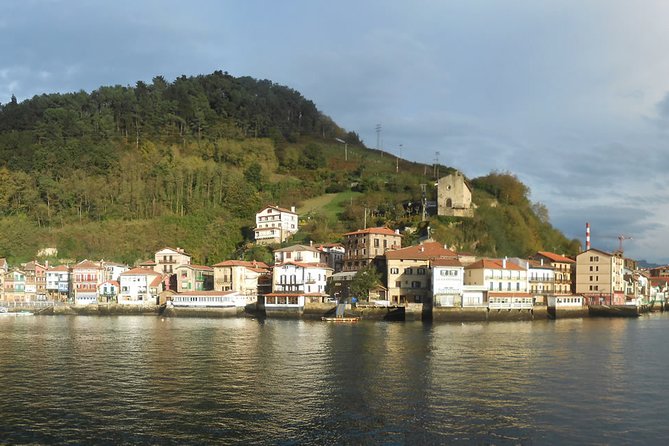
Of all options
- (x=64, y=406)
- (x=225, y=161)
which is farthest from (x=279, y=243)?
(x=64, y=406)

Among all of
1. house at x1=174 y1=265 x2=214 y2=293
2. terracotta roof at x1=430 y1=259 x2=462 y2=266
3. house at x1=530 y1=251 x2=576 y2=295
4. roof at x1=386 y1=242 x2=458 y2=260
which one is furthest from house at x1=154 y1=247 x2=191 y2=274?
house at x1=530 y1=251 x2=576 y2=295

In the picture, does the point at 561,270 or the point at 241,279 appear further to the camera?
the point at 561,270

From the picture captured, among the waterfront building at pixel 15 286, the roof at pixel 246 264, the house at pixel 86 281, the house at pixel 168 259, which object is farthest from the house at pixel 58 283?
the roof at pixel 246 264

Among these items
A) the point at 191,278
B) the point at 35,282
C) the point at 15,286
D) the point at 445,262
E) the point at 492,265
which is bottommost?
the point at 15,286

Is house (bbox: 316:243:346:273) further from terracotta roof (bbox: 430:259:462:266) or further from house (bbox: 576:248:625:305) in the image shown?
house (bbox: 576:248:625:305)

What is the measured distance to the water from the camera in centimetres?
2206

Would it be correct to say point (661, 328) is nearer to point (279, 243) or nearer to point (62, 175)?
point (279, 243)

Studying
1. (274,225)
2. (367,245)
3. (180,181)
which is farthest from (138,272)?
(367,245)

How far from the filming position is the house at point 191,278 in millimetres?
86062

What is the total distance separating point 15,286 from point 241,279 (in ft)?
124

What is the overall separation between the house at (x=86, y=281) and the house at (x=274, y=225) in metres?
24.0

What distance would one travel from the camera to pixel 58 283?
300 feet

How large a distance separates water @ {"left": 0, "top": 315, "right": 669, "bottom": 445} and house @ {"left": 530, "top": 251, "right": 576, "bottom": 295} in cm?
3617

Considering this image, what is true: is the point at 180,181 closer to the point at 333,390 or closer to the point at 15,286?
the point at 15,286
